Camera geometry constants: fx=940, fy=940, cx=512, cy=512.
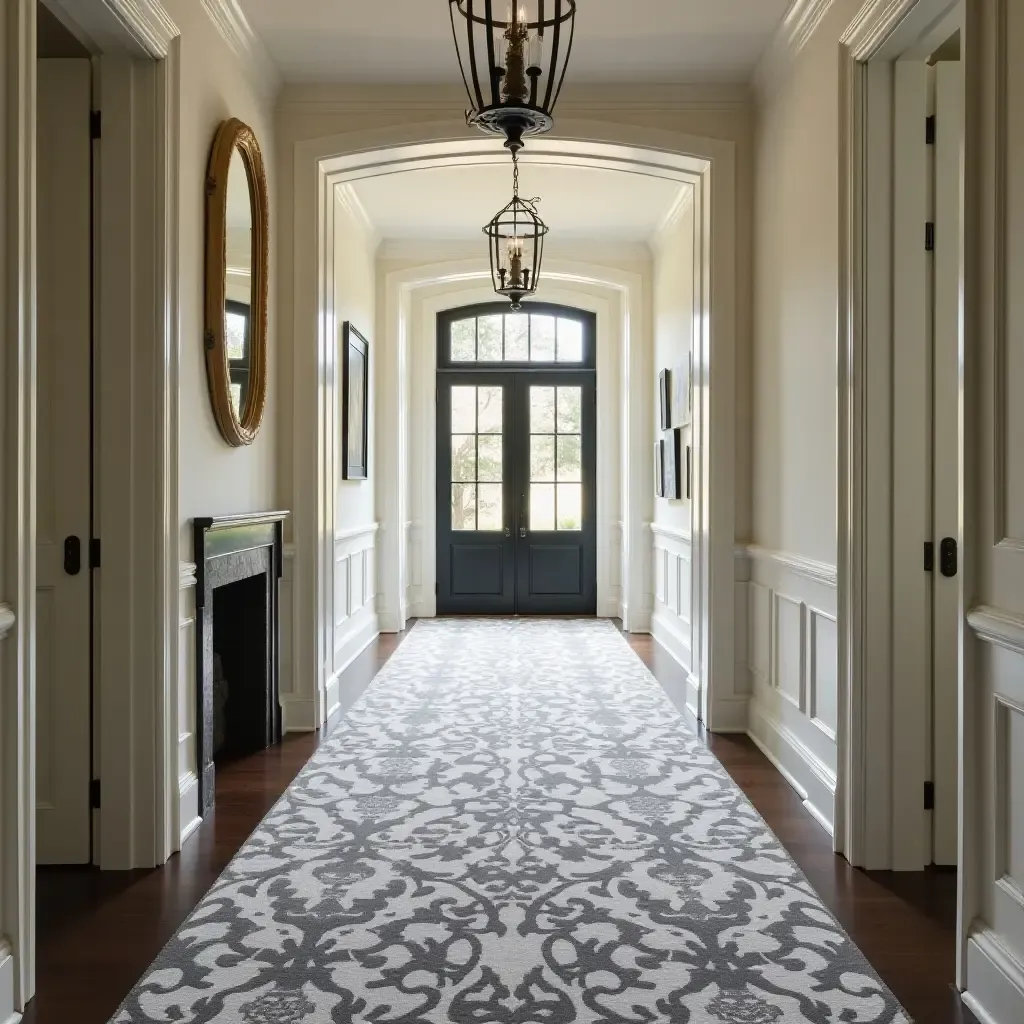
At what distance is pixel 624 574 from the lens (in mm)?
8242

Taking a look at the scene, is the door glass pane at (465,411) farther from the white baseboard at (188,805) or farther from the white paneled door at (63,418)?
the white paneled door at (63,418)

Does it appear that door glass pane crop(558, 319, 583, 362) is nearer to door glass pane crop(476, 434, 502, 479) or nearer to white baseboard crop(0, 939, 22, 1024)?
door glass pane crop(476, 434, 502, 479)

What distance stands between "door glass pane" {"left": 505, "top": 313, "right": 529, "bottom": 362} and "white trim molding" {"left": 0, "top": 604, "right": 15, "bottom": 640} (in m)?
7.01

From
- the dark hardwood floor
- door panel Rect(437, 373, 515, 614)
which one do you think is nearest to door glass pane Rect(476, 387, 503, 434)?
door panel Rect(437, 373, 515, 614)

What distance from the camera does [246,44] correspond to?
13.3ft

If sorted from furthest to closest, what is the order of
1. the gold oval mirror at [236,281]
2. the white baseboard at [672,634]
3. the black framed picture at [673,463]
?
1. the black framed picture at [673,463]
2. the white baseboard at [672,634]
3. the gold oval mirror at [236,281]

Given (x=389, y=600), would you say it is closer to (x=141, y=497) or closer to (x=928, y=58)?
(x=141, y=497)

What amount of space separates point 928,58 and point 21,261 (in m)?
2.74

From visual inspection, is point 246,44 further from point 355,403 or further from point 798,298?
point 355,403

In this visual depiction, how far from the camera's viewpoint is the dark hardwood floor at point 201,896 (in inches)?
87.5

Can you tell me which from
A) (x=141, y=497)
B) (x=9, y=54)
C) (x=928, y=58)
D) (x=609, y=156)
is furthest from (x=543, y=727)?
(x=9, y=54)

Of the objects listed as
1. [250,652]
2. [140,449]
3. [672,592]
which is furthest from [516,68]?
[672,592]

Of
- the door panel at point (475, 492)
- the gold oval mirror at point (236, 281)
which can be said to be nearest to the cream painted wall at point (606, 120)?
the gold oval mirror at point (236, 281)

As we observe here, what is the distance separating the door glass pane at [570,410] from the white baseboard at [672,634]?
2033 mm
